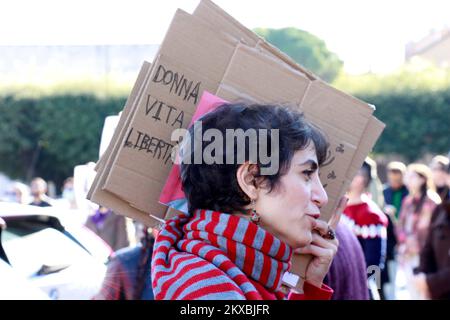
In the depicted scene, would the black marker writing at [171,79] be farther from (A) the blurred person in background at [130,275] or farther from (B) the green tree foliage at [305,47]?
(B) the green tree foliage at [305,47]

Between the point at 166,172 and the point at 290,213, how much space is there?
0.49 metres

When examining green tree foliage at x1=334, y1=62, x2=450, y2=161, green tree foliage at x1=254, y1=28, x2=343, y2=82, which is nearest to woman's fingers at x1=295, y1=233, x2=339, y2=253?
green tree foliage at x1=334, y1=62, x2=450, y2=161

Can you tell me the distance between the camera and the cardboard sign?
2.31 meters

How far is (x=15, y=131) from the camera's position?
2600 centimetres

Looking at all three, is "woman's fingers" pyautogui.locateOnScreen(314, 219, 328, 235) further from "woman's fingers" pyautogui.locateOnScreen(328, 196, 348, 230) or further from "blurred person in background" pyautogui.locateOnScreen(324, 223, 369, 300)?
"blurred person in background" pyautogui.locateOnScreen(324, 223, 369, 300)

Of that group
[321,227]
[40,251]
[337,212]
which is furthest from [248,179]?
[40,251]

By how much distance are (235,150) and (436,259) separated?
11.6 ft

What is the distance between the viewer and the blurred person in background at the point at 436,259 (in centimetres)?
492

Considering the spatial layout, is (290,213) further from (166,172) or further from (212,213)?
(166,172)

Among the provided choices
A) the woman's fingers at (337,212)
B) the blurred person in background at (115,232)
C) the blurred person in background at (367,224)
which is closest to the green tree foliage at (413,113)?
the blurred person in background at (115,232)

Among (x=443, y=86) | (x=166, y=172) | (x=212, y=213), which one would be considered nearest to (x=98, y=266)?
(x=166, y=172)

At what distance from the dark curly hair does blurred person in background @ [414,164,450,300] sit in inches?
123

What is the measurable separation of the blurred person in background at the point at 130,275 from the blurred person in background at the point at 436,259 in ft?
5.50

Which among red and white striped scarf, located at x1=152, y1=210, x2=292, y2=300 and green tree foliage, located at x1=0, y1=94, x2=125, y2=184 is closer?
red and white striped scarf, located at x1=152, y1=210, x2=292, y2=300
